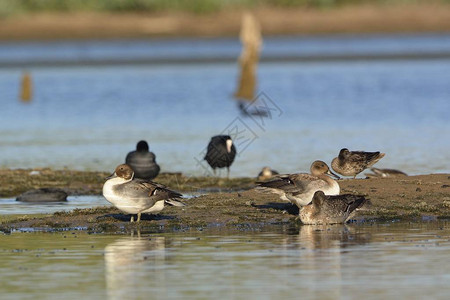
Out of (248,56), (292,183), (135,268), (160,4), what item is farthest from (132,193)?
(160,4)

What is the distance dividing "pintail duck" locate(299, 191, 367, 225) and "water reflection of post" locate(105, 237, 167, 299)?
2.44 m

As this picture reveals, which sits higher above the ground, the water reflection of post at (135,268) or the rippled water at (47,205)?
the rippled water at (47,205)

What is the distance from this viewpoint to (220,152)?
2650cm

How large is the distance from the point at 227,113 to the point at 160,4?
57254 mm

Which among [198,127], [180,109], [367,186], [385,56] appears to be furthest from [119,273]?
[385,56]

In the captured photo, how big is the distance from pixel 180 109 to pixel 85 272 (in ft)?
122

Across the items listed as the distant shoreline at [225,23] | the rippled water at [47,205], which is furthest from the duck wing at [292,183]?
the distant shoreline at [225,23]

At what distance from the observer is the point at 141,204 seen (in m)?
18.7

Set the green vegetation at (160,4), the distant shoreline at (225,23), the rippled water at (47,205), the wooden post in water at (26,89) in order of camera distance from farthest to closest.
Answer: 1. the green vegetation at (160,4)
2. the distant shoreline at (225,23)
3. the wooden post in water at (26,89)
4. the rippled water at (47,205)

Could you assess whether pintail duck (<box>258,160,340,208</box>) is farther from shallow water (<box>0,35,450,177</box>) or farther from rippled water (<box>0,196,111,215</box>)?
shallow water (<box>0,35,450,177</box>)

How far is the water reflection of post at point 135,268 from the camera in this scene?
13.8 m

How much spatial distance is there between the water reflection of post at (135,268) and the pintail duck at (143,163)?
6.72 meters

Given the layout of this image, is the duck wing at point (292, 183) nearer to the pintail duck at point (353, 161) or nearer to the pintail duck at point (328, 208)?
the pintail duck at point (328, 208)

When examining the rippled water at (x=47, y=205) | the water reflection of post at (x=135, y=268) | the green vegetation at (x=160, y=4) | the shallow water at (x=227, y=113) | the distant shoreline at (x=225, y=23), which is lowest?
the water reflection of post at (x=135, y=268)
